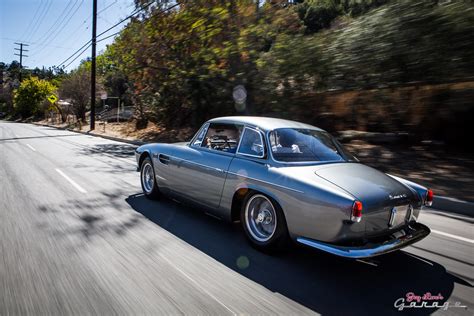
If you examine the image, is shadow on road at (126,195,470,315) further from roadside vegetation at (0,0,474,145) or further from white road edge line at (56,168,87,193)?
roadside vegetation at (0,0,474,145)

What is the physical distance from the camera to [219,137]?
5.02 m

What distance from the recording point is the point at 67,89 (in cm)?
3834

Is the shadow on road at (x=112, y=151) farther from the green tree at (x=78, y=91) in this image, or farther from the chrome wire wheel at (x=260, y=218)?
the green tree at (x=78, y=91)

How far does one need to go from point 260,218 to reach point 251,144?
891mm

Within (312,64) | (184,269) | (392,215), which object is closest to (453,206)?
(392,215)

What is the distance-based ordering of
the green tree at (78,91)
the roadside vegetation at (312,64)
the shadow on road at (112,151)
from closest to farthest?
1. the roadside vegetation at (312,64)
2. the shadow on road at (112,151)
3. the green tree at (78,91)

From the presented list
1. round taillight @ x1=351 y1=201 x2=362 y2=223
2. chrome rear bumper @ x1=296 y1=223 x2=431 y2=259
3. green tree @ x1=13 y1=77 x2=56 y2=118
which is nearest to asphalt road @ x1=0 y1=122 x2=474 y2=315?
chrome rear bumper @ x1=296 y1=223 x2=431 y2=259

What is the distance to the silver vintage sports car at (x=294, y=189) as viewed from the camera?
3.12 metres

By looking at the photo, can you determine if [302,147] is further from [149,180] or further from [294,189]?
[149,180]

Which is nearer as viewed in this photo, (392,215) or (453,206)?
(392,215)

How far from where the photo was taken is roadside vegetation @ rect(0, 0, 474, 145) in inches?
350

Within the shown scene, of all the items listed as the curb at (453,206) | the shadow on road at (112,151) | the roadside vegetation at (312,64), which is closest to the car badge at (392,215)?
the curb at (453,206)

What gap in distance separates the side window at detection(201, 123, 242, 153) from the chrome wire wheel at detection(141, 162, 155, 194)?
1.40 metres

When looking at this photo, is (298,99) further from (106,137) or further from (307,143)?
(106,137)
